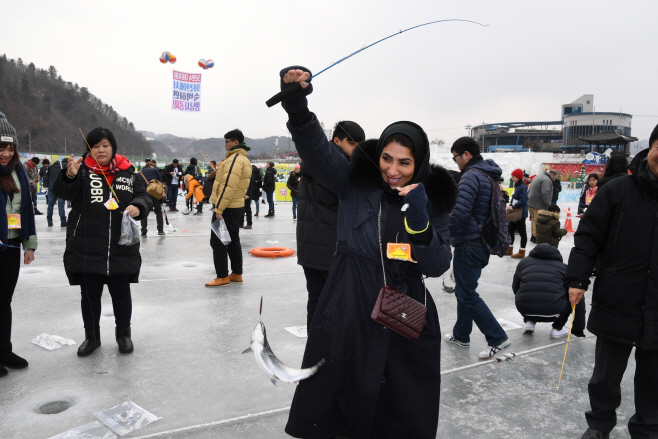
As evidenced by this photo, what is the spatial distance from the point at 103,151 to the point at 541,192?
9.00 metres

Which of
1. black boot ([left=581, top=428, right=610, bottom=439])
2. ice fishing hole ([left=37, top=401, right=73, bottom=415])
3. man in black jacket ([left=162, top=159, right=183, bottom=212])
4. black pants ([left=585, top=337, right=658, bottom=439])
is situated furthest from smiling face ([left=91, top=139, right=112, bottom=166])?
man in black jacket ([left=162, top=159, right=183, bottom=212])

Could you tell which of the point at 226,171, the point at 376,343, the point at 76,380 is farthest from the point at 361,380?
the point at 226,171

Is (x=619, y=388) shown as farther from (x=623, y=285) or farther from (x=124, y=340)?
(x=124, y=340)

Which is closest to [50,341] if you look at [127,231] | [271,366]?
[127,231]

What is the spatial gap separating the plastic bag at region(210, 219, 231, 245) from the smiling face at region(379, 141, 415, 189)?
4.13 meters

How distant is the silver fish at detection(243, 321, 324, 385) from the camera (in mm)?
1899

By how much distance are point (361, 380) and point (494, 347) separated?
2376mm

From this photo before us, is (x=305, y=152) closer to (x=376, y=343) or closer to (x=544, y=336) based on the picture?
(x=376, y=343)

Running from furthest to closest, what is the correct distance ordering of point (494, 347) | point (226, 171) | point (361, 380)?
point (226, 171) → point (494, 347) → point (361, 380)

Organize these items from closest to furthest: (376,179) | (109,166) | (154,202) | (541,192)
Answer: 1. (376,179)
2. (109,166)
3. (541,192)
4. (154,202)

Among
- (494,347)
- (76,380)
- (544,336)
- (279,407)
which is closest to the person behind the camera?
(279,407)

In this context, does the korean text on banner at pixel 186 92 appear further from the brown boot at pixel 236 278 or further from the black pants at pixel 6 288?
the black pants at pixel 6 288

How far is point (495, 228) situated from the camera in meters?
3.85

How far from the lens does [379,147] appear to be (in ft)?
6.68
